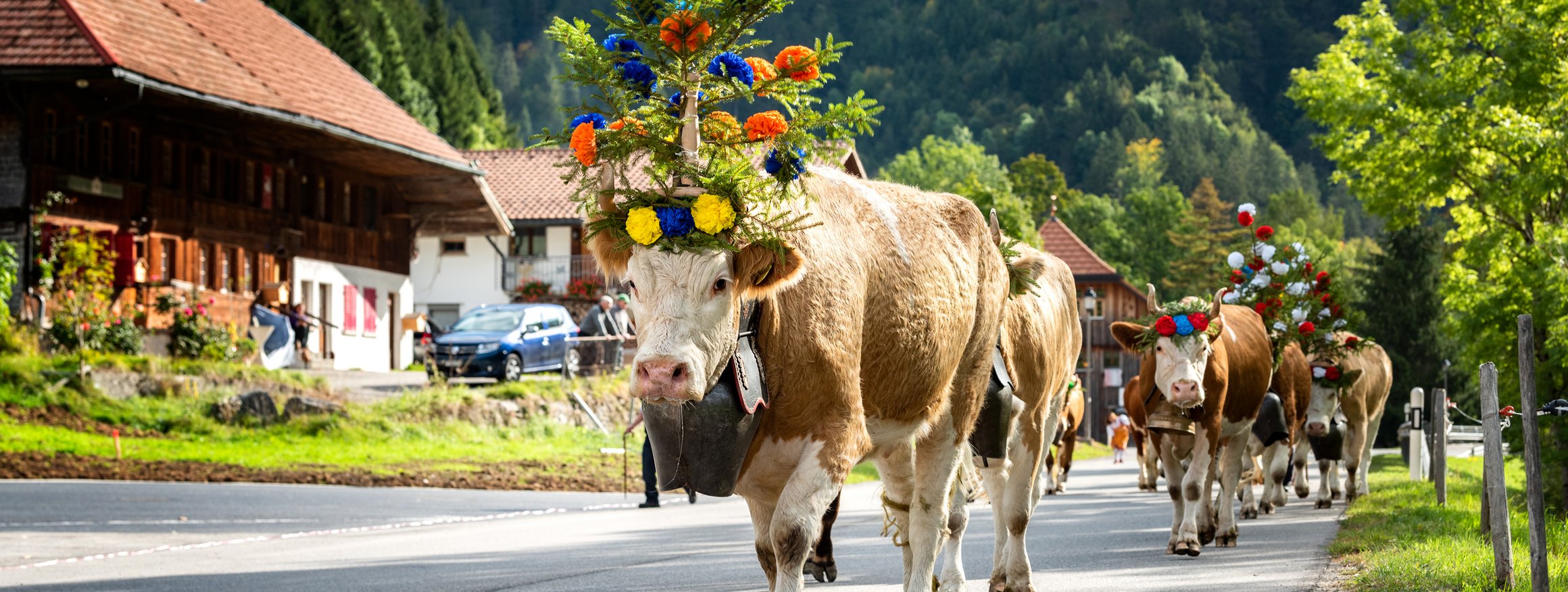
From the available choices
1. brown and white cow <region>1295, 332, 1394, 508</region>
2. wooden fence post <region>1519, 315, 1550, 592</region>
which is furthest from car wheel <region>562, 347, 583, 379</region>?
wooden fence post <region>1519, 315, 1550, 592</region>

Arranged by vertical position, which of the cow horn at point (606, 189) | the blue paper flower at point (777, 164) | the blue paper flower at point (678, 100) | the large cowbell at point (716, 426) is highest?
the blue paper flower at point (678, 100)

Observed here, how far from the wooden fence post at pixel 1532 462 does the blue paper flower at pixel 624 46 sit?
455 centimetres

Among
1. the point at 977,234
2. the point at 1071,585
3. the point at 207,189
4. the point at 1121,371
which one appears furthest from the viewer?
the point at 1121,371

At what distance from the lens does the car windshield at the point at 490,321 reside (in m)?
36.6

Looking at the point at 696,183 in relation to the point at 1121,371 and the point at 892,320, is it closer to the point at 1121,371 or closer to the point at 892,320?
the point at 892,320

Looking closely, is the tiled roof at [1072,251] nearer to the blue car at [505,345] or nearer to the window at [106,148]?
the blue car at [505,345]

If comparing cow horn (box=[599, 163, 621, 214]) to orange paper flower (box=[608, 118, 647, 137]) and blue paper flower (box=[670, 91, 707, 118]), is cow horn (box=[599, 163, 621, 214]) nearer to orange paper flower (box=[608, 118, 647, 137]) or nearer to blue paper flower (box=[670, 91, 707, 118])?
orange paper flower (box=[608, 118, 647, 137])

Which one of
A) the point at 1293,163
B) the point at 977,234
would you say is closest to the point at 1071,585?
the point at 977,234

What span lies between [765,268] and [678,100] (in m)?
0.88

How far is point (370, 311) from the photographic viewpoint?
46406 millimetres

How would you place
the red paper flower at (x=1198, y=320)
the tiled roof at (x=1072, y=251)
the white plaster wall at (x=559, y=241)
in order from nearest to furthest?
1. the red paper flower at (x=1198, y=320)
2. the white plaster wall at (x=559, y=241)
3. the tiled roof at (x=1072, y=251)

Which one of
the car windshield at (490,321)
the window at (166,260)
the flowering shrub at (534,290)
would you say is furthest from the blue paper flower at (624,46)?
the flowering shrub at (534,290)

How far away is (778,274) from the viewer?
20.0ft

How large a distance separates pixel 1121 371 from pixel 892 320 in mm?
64664
